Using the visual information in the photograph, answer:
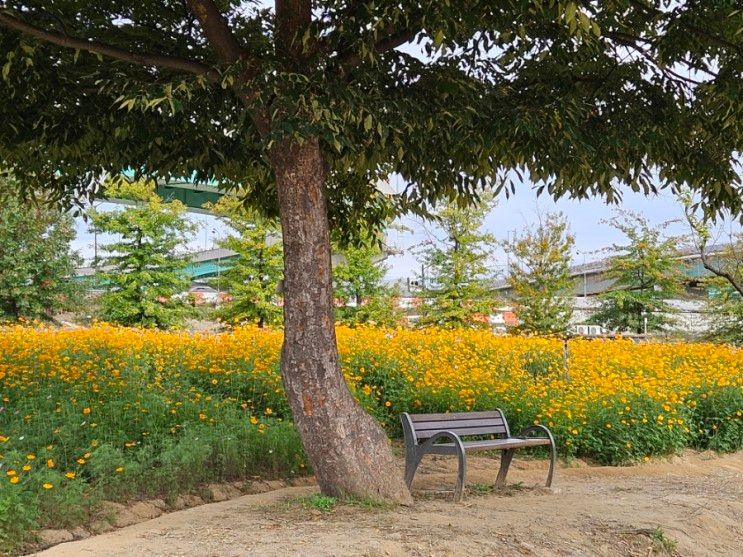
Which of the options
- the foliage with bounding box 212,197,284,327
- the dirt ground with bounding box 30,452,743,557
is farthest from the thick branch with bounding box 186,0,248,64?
the foliage with bounding box 212,197,284,327

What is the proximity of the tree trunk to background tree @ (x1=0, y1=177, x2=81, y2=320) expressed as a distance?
12601mm

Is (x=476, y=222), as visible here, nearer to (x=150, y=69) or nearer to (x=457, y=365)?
(x=457, y=365)

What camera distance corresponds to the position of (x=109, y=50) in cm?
598

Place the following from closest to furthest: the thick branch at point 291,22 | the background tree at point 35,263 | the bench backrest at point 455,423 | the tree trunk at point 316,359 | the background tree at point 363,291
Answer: the tree trunk at point 316,359
the thick branch at point 291,22
the bench backrest at point 455,423
the background tree at point 35,263
the background tree at point 363,291

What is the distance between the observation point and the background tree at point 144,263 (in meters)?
19.6

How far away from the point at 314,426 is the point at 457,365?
551cm

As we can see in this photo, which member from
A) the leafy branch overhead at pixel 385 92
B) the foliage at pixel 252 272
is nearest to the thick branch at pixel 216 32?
the leafy branch overhead at pixel 385 92

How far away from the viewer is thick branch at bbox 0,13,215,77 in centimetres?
564

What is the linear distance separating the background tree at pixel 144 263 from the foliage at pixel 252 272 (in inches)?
45.3

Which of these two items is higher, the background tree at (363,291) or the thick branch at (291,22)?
the thick branch at (291,22)

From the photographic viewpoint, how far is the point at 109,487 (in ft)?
20.3

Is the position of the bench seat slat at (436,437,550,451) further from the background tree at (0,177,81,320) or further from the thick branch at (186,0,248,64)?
the background tree at (0,177,81,320)

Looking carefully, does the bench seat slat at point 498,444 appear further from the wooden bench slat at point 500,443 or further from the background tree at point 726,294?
the background tree at point 726,294

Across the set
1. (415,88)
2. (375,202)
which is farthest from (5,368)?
(415,88)
